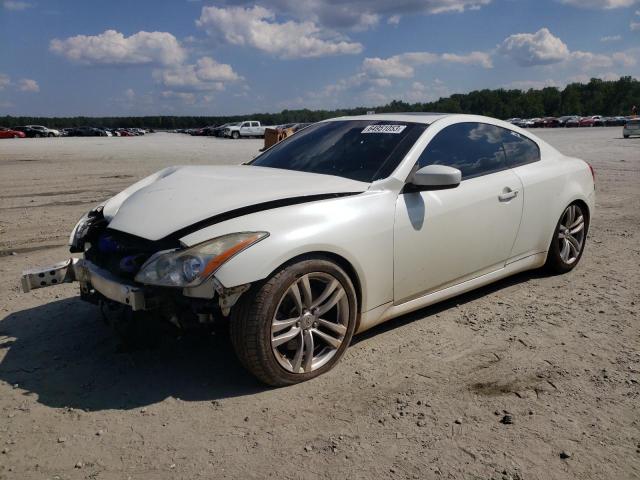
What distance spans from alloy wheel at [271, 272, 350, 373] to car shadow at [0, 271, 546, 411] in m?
0.29

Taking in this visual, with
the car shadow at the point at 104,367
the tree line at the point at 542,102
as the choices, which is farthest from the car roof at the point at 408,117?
the tree line at the point at 542,102

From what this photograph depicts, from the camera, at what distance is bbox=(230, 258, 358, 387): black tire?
2.96 metres

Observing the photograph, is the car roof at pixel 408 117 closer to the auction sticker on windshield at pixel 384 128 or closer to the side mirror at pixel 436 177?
the auction sticker on windshield at pixel 384 128

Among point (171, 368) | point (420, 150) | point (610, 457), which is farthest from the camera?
point (420, 150)

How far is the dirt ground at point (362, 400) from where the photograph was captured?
2545 millimetres

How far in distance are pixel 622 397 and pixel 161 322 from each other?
2.63 m

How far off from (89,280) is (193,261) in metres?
0.89

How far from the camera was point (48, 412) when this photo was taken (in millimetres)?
2994

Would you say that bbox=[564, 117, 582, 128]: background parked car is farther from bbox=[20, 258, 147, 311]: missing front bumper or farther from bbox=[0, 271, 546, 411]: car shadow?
bbox=[20, 258, 147, 311]: missing front bumper

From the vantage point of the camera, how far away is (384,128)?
4.16 metres

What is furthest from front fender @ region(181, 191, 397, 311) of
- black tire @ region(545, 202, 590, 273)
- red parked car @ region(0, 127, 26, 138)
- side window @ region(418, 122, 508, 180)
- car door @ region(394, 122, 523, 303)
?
red parked car @ region(0, 127, 26, 138)

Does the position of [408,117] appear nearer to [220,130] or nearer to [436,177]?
[436,177]

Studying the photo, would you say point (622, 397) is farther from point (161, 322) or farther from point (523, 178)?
point (161, 322)

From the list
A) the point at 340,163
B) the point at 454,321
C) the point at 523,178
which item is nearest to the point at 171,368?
the point at 340,163
